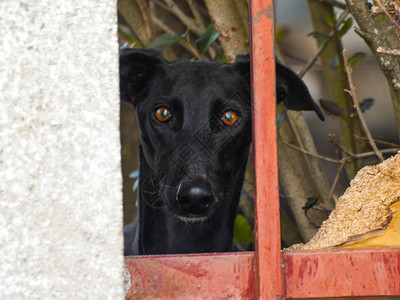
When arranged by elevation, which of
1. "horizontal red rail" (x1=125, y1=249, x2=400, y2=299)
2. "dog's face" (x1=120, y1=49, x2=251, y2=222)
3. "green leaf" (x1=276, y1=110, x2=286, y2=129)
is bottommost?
"horizontal red rail" (x1=125, y1=249, x2=400, y2=299)

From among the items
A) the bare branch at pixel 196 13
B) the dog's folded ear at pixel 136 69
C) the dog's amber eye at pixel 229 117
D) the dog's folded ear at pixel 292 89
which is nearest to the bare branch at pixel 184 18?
the bare branch at pixel 196 13

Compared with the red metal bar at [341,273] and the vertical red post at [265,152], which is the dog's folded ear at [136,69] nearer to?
the vertical red post at [265,152]

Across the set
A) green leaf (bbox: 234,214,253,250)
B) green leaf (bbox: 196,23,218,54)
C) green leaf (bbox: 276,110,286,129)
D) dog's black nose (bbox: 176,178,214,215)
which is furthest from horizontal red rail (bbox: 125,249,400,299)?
green leaf (bbox: 234,214,253,250)

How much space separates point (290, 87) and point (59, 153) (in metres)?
1.54

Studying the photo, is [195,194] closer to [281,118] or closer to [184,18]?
[281,118]

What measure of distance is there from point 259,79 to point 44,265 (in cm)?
59

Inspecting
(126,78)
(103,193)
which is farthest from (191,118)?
(103,193)

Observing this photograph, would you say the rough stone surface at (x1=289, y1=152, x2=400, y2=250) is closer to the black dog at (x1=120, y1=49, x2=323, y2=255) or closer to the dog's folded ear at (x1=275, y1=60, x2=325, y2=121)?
the black dog at (x1=120, y1=49, x2=323, y2=255)

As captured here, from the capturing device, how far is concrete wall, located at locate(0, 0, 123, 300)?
1.01 meters

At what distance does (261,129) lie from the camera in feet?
3.95

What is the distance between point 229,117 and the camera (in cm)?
229

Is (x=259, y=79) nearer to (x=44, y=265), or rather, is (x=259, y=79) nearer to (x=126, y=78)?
(x=44, y=265)

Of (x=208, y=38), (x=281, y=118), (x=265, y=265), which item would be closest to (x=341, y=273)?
(x=265, y=265)

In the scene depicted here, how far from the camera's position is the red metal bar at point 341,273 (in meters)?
1.27
